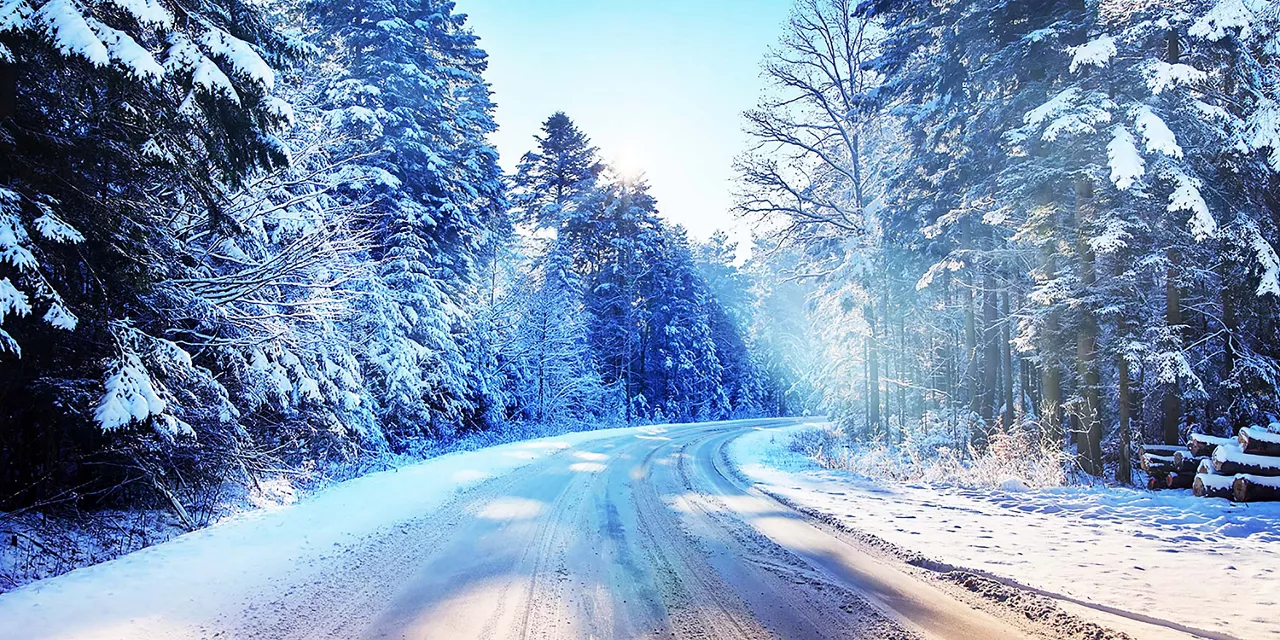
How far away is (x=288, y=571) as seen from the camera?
5.07 metres

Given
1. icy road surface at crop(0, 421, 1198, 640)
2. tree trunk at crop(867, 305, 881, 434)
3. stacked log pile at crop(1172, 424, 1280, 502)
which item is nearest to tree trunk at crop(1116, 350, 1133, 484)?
stacked log pile at crop(1172, 424, 1280, 502)

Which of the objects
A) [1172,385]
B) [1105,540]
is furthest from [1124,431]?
[1105,540]

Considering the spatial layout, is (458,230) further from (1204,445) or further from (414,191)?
(1204,445)

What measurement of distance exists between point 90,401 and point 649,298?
97.3 ft

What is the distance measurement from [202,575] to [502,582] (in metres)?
2.56

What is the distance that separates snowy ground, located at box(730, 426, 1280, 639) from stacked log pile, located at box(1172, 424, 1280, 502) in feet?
0.84

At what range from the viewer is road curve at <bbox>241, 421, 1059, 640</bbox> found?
3922 mm

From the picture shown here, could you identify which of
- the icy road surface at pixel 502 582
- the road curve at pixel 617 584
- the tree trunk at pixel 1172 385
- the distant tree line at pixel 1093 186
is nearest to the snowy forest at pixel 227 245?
the icy road surface at pixel 502 582

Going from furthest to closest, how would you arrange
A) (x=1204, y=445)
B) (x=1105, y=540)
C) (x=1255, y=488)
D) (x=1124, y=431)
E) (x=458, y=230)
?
(x=458, y=230) → (x=1124, y=431) → (x=1204, y=445) → (x=1255, y=488) → (x=1105, y=540)

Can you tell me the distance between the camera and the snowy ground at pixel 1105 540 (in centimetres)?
433

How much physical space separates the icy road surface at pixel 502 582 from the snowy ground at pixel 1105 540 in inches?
36.6

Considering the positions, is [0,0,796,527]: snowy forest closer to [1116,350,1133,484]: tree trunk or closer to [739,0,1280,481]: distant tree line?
[739,0,1280,481]: distant tree line

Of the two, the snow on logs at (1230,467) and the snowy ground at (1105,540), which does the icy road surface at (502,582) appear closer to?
the snowy ground at (1105,540)

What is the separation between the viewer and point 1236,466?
796 cm
